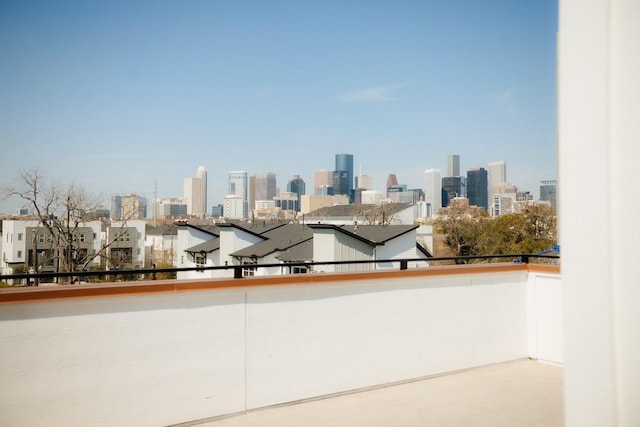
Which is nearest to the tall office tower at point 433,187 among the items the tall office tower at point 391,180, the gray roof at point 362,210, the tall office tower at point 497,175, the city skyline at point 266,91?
the city skyline at point 266,91

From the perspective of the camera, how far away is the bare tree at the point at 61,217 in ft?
50.6

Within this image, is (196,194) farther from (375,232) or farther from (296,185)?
(375,232)

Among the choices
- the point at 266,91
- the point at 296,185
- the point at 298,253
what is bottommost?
the point at 298,253

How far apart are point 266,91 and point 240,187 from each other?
25.8ft

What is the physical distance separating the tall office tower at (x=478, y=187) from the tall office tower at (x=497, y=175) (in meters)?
0.48

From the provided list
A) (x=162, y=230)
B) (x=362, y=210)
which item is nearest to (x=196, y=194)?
(x=162, y=230)

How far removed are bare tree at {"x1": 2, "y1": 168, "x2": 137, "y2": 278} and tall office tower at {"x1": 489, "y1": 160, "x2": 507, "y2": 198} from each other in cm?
2432

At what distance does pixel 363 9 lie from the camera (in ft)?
73.0

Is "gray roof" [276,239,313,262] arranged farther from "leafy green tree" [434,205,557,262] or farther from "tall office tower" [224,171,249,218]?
"tall office tower" [224,171,249,218]

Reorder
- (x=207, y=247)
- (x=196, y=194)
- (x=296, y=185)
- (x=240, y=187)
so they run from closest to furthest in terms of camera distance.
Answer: (x=207, y=247), (x=196, y=194), (x=240, y=187), (x=296, y=185)

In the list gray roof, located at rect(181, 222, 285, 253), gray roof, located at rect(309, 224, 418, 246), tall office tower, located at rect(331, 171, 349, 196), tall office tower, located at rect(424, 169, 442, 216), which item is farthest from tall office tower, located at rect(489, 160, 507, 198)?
gray roof, located at rect(309, 224, 418, 246)

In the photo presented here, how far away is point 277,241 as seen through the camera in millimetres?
20406

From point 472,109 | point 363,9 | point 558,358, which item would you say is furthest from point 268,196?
point 558,358

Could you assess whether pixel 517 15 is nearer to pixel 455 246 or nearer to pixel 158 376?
pixel 455 246
